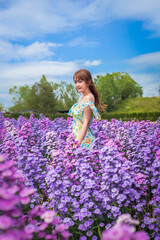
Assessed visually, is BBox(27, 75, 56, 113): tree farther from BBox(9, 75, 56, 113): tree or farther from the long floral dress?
the long floral dress

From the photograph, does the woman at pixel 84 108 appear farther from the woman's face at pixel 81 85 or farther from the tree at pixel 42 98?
the tree at pixel 42 98

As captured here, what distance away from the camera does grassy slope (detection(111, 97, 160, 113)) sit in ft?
178

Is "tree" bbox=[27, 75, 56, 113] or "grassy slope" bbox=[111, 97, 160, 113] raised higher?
"tree" bbox=[27, 75, 56, 113]

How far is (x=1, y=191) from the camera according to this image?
37.1 inches

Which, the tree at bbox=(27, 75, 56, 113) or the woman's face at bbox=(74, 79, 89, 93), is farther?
the tree at bbox=(27, 75, 56, 113)

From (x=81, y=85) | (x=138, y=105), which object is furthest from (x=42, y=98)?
(x=81, y=85)

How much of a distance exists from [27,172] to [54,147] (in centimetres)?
148

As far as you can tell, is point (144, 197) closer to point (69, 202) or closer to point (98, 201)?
point (98, 201)

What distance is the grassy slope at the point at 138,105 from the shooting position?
54106 millimetres

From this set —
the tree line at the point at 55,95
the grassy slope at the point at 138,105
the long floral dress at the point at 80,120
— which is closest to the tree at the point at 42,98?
the tree line at the point at 55,95

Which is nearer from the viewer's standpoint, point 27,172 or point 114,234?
point 114,234

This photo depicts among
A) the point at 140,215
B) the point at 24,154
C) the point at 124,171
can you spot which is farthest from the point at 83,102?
the point at 140,215

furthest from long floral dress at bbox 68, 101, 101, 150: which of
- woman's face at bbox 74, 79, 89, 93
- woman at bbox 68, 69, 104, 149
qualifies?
woman's face at bbox 74, 79, 89, 93

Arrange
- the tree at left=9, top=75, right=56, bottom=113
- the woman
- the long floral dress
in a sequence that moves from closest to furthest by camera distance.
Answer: the woman → the long floral dress → the tree at left=9, top=75, right=56, bottom=113
